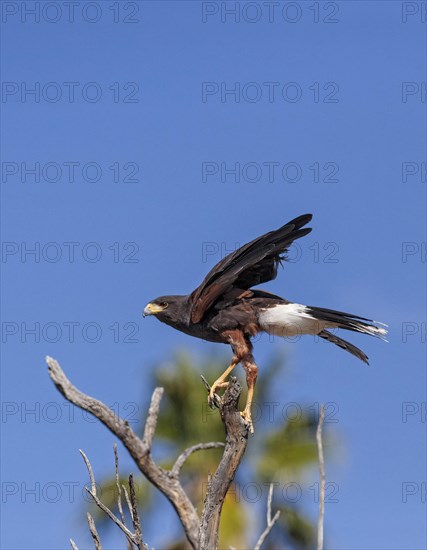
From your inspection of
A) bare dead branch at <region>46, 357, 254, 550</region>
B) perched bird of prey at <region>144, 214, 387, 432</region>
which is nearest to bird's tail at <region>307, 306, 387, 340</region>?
perched bird of prey at <region>144, 214, 387, 432</region>

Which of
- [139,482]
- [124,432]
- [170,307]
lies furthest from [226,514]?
[124,432]

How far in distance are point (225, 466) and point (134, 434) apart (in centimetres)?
198

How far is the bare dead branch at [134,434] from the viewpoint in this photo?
444 centimetres

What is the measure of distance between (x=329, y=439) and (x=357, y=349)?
924 centimetres

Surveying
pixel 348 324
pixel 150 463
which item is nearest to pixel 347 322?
pixel 348 324

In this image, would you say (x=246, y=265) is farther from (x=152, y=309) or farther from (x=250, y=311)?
(x=152, y=309)

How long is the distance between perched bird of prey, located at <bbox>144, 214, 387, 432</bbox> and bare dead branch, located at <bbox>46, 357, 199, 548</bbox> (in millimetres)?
3341

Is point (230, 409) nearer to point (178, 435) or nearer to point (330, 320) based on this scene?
point (330, 320)

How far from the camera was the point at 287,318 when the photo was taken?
27.4 feet

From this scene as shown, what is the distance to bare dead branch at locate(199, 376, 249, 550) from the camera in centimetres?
557

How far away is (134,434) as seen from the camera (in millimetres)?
4531

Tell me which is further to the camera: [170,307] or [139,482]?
[139,482]

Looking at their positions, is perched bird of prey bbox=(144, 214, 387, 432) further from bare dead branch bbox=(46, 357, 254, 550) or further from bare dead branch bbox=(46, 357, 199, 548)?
bare dead branch bbox=(46, 357, 199, 548)

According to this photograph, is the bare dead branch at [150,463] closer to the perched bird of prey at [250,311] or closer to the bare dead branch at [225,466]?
the bare dead branch at [225,466]
